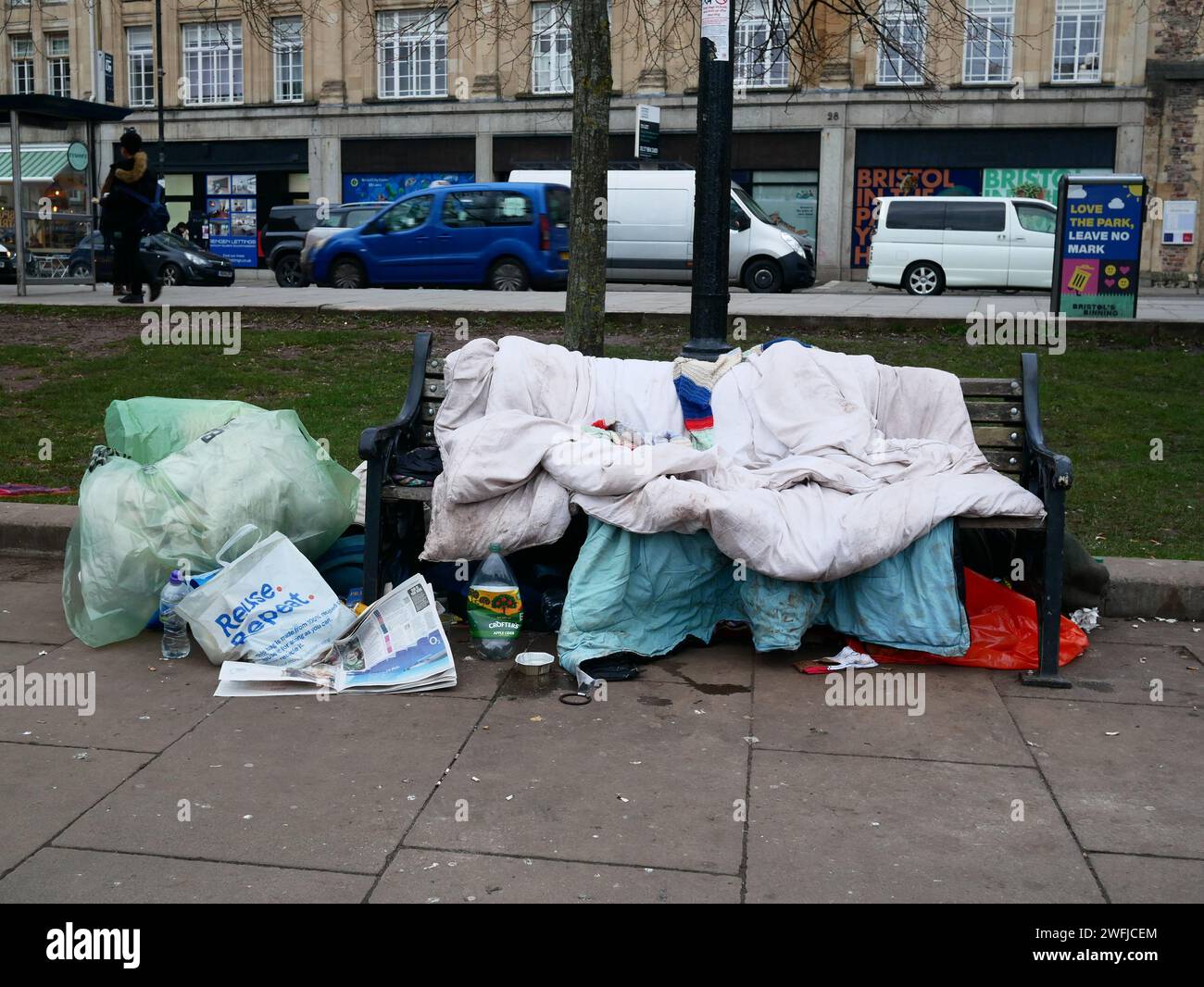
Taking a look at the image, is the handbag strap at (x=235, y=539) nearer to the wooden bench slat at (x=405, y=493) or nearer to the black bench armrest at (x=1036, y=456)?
the wooden bench slat at (x=405, y=493)

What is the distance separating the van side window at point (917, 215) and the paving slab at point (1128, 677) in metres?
18.6

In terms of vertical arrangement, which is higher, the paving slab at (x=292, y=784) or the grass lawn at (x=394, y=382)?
the grass lawn at (x=394, y=382)

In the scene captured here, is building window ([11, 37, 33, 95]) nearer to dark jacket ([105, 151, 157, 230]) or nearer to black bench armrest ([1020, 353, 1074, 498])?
dark jacket ([105, 151, 157, 230])

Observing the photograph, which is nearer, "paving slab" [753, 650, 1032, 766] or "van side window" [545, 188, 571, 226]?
"paving slab" [753, 650, 1032, 766]

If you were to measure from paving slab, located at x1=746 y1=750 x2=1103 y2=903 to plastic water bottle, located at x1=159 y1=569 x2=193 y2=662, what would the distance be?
2.14 m

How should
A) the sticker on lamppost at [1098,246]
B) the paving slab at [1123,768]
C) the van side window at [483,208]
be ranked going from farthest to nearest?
1. the van side window at [483,208]
2. the sticker on lamppost at [1098,246]
3. the paving slab at [1123,768]

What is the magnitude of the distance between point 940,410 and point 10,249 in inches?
866

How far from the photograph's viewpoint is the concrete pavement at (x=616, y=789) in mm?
3080

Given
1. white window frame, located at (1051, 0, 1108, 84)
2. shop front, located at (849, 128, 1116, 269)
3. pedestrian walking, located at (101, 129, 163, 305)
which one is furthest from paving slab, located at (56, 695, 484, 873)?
white window frame, located at (1051, 0, 1108, 84)

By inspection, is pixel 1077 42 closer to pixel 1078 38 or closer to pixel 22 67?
pixel 1078 38

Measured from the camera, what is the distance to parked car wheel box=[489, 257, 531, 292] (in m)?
18.2

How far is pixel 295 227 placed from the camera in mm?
26203

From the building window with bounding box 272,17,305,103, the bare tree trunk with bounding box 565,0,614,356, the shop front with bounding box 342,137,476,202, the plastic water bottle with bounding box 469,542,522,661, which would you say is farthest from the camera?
the building window with bounding box 272,17,305,103

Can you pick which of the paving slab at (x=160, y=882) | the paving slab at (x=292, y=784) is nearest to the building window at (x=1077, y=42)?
the paving slab at (x=292, y=784)
